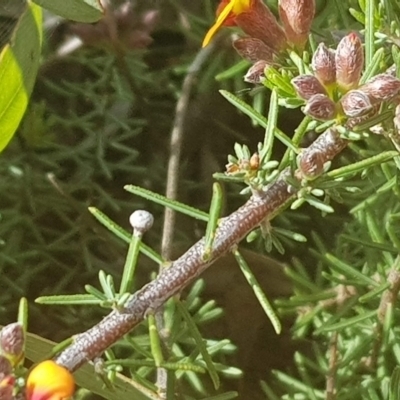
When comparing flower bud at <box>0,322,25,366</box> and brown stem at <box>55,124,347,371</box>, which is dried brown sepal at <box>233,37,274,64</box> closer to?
brown stem at <box>55,124,347,371</box>

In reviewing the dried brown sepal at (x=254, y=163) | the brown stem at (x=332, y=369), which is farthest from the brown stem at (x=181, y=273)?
the brown stem at (x=332, y=369)

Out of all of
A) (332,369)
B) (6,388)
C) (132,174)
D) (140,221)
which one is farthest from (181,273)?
(132,174)

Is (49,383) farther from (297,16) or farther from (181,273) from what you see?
(297,16)

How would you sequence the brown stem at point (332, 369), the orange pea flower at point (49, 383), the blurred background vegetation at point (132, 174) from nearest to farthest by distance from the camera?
1. the orange pea flower at point (49, 383)
2. the brown stem at point (332, 369)
3. the blurred background vegetation at point (132, 174)

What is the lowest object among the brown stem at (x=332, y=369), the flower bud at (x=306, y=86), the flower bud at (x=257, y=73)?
the brown stem at (x=332, y=369)

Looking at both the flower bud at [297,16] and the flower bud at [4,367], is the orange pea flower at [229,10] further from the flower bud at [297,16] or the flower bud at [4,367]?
the flower bud at [4,367]

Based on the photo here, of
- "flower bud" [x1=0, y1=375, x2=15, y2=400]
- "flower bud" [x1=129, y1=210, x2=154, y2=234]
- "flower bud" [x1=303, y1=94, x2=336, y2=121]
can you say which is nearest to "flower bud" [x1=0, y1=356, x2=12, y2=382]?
"flower bud" [x1=0, y1=375, x2=15, y2=400]
